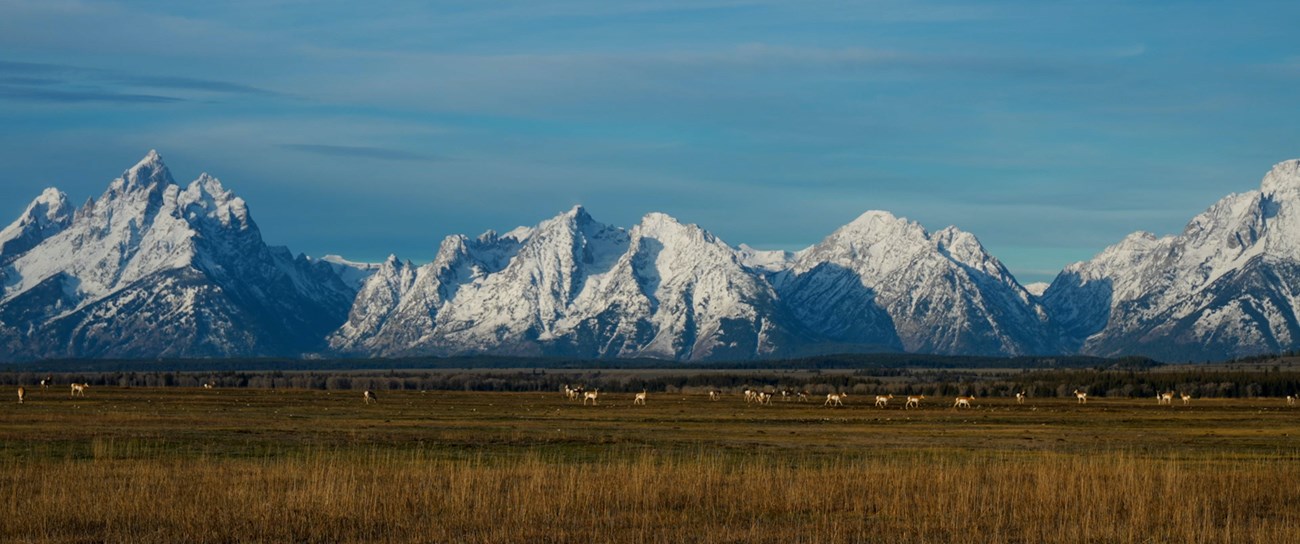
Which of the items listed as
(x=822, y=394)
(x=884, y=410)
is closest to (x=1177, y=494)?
(x=884, y=410)

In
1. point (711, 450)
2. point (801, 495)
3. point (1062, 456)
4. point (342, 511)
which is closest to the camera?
point (342, 511)

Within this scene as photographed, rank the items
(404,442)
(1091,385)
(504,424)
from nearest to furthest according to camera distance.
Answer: (404,442) < (504,424) < (1091,385)

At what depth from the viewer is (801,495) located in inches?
1590

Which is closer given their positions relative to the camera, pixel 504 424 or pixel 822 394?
pixel 504 424

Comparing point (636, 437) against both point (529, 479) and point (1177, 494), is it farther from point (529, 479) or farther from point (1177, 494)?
point (1177, 494)

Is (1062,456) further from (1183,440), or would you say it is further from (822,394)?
(822,394)

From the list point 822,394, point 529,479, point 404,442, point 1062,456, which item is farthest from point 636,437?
point 822,394

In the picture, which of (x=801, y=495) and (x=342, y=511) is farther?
(x=801, y=495)

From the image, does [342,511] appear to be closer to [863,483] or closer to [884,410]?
[863,483]

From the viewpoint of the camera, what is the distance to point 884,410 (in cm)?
12219

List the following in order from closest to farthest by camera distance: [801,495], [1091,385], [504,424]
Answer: [801,495]
[504,424]
[1091,385]

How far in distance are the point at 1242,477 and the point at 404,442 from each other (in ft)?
111

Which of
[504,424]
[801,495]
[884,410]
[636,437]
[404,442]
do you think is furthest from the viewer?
[884,410]

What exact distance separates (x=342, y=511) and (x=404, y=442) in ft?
96.9
